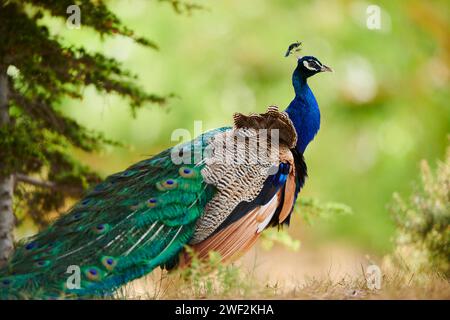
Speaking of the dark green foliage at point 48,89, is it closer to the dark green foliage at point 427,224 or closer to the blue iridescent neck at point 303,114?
the blue iridescent neck at point 303,114

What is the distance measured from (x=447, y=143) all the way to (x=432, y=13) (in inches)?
68.6

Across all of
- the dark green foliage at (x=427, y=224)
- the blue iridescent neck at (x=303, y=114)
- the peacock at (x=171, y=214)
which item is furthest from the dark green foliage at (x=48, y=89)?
the dark green foliage at (x=427, y=224)

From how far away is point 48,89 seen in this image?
5.45 m

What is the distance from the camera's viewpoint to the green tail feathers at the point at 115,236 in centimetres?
364

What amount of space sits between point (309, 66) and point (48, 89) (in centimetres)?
201

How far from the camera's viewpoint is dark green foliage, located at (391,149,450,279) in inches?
222

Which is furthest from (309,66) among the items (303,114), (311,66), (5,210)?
(5,210)

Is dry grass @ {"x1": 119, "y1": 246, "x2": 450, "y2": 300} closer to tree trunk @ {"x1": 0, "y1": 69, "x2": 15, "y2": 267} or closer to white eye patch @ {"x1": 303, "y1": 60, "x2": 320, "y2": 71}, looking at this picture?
tree trunk @ {"x1": 0, "y1": 69, "x2": 15, "y2": 267}

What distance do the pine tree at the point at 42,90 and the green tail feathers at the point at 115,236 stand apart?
33.7 inches

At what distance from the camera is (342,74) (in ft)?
29.2

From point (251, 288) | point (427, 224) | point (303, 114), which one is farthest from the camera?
point (427, 224)

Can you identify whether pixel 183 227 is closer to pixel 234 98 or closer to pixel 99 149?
pixel 99 149

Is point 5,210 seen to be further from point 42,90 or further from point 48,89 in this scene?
point 42,90
